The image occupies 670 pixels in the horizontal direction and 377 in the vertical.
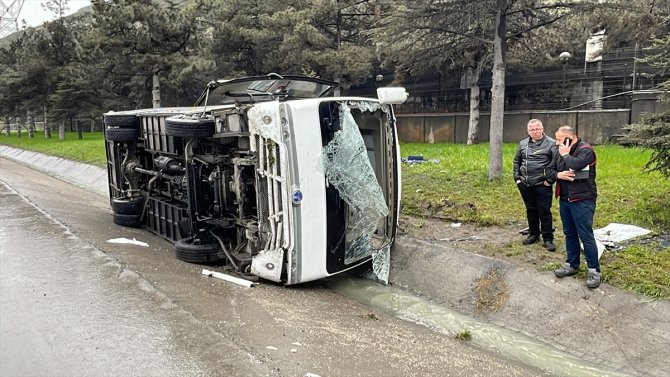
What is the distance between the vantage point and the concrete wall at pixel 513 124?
1761 cm

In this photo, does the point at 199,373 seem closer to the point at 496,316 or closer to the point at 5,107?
the point at 496,316

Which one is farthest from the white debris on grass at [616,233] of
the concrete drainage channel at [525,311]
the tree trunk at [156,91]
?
the tree trunk at [156,91]

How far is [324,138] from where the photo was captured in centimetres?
518

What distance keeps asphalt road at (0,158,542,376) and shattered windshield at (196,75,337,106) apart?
2305 millimetres

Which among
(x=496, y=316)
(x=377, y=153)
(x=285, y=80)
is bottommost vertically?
(x=496, y=316)

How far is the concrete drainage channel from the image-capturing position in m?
4.25

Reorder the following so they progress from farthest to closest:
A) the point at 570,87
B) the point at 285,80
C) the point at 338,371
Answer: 1. the point at 570,87
2. the point at 285,80
3. the point at 338,371

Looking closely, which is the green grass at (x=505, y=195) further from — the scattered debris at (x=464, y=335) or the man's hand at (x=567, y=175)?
the scattered debris at (x=464, y=335)

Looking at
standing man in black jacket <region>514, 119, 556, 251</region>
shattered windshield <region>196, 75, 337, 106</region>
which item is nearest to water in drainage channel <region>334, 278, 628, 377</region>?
standing man in black jacket <region>514, 119, 556, 251</region>

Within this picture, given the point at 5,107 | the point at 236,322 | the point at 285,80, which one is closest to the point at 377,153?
the point at 285,80

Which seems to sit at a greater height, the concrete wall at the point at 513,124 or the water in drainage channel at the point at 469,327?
the concrete wall at the point at 513,124

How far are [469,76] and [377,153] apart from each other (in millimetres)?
18995

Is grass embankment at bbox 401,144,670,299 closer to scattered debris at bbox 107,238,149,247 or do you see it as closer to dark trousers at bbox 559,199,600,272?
dark trousers at bbox 559,199,600,272

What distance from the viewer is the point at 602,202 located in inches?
304
